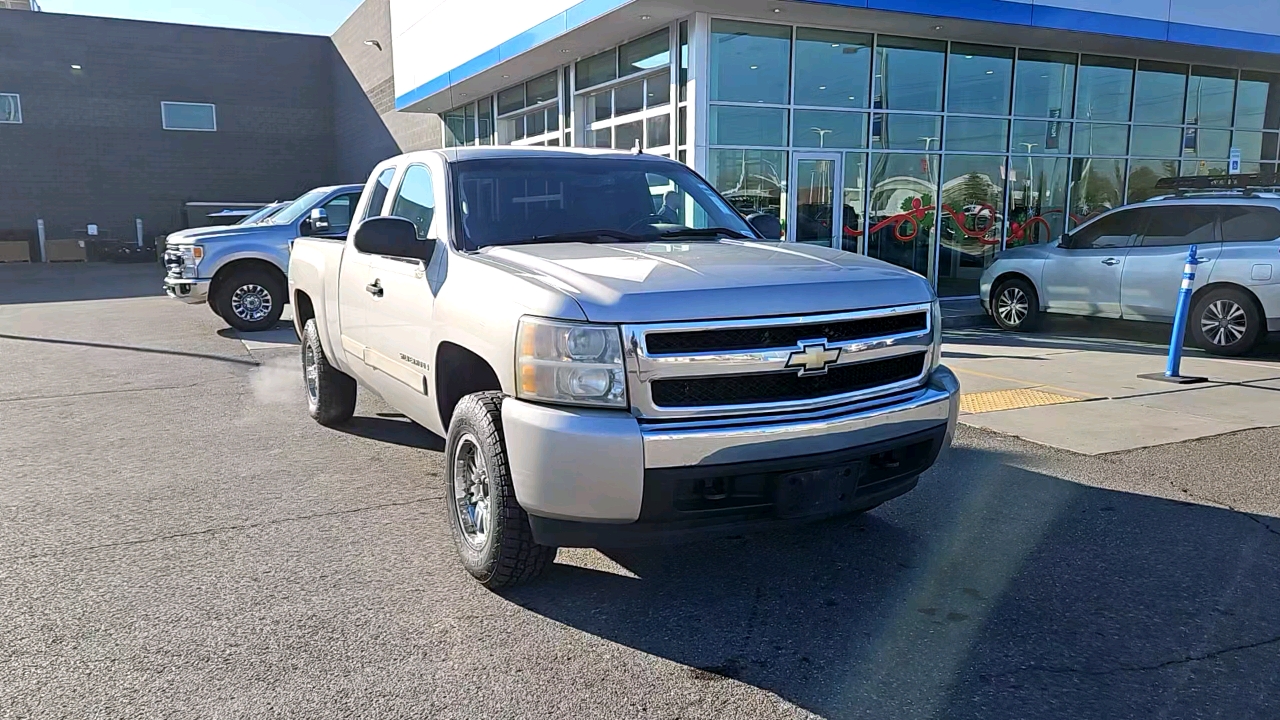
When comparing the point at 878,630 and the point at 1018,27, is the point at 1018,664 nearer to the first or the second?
the point at 878,630

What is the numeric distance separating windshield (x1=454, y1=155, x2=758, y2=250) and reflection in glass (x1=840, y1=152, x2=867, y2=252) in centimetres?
1013

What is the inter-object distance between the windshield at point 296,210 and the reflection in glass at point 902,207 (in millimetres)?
8775

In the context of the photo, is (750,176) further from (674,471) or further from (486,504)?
(674,471)

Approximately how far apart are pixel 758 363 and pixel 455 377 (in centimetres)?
153

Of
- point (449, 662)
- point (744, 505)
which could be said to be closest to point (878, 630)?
point (744, 505)

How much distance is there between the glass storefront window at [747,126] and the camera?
44.7 ft

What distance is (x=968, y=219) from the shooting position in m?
15.9

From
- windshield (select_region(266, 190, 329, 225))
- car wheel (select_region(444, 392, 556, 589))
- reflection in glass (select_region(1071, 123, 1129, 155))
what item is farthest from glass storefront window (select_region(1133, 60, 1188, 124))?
car wheel (select_region(444, 392, 556, 589))

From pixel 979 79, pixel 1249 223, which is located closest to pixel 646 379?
pixel 1249 223

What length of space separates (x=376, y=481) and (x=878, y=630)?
123 inches

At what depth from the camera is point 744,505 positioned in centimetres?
325

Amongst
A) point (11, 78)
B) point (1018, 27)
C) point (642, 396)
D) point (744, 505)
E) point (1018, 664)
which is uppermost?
point (11, 78)

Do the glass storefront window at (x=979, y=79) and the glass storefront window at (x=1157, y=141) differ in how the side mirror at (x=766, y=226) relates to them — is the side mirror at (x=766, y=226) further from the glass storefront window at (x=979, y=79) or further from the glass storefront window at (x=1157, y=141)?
the glass storefront window at (x=1157, y=141)

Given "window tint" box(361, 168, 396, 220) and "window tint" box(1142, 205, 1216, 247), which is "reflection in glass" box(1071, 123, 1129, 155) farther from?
"window tint" box(361, 168, 396, 220)
